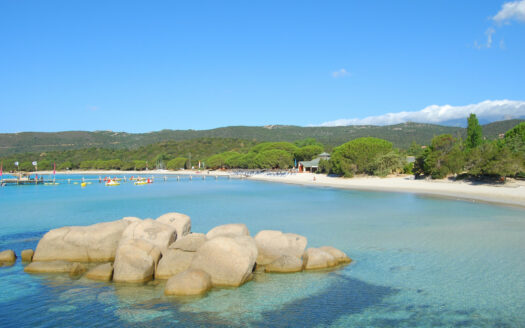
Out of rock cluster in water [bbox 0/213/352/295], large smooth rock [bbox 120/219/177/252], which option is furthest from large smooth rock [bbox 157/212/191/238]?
large smooth rock [bbox 120/219/177/252]

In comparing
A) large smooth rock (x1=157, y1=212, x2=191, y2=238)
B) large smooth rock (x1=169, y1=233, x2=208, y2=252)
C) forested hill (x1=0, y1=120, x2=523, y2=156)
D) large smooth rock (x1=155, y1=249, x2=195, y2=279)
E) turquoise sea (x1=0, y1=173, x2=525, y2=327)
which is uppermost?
forested hill (x1=0, y1=120, x2=523, y2=156)

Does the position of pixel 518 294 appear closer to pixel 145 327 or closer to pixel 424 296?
pixel 424 296

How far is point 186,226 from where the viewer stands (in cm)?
1528

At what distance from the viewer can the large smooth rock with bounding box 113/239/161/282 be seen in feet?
39.8

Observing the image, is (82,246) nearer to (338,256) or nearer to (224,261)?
(224,261)

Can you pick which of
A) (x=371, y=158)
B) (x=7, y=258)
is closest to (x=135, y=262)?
(x=7, y=258)

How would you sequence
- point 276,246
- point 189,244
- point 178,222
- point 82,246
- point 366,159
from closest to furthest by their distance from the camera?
point 189,244 < point 276,246 < point 82,246 < point 178,222 < point 366,159

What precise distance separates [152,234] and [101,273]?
74.0 inches

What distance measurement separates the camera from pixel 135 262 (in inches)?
483

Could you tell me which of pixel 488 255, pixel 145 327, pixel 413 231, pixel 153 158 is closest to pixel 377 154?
pixel 413 231

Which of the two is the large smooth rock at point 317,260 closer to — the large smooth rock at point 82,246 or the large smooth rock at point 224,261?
the large smooth rock at point 224,261

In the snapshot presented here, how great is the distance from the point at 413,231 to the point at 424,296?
388 inches

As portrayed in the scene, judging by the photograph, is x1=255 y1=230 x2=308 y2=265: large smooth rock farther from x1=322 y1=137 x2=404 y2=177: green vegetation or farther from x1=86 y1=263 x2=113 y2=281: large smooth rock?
x1=322 y1=137 x2=404 y2=177: green vegetation

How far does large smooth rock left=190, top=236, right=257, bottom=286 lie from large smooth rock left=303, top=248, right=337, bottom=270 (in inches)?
98.3
